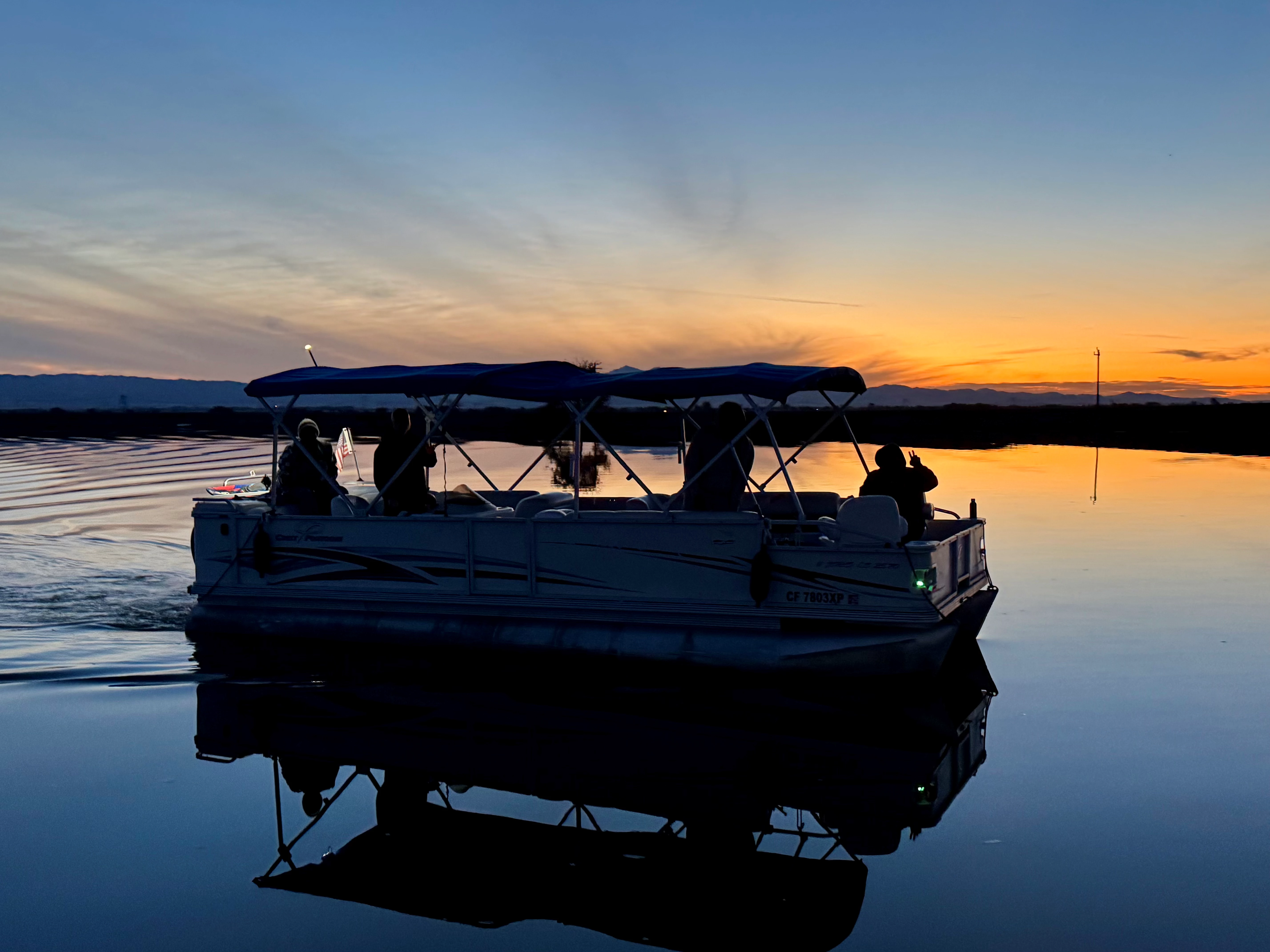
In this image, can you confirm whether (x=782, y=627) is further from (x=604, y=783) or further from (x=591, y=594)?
(x=604, y=783)

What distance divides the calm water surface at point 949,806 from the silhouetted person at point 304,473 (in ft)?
6.45

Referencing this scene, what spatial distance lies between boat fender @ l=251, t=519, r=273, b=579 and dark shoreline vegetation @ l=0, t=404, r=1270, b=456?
24386 mm

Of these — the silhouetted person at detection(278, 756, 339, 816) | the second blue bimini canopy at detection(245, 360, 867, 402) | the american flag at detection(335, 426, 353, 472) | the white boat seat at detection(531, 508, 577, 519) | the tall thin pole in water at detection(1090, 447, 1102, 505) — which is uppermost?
the second blue bimini canopy at detection(245, 360, 867, 402)

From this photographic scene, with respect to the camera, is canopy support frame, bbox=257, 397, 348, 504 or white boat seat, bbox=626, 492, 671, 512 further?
white boat seat, bbox=626, 492, 671, 512

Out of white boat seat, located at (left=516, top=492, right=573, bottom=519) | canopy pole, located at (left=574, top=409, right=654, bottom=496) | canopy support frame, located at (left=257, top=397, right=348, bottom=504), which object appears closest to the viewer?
canopy pole, located at (left=574, top=409, right=654, bottom=496)

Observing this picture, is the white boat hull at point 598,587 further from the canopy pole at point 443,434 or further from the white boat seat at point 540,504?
the canopy pole at point 443,434

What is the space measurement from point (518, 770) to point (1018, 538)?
1411 centimetres

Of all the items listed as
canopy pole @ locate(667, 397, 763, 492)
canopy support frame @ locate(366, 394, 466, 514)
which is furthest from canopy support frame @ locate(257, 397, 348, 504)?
canopy pole @ locate(667, 397, 763, 492)

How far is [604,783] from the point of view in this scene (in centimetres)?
724

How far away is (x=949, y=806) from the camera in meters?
6.77

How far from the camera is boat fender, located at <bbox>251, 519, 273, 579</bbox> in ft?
37.9

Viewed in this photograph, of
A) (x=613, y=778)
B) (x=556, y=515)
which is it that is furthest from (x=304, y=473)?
(x=613, y=778)

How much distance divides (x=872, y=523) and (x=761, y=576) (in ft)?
3.58

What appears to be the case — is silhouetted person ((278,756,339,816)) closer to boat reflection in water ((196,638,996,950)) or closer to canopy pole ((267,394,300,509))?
boat reflection in water ((196,638,996,950))
